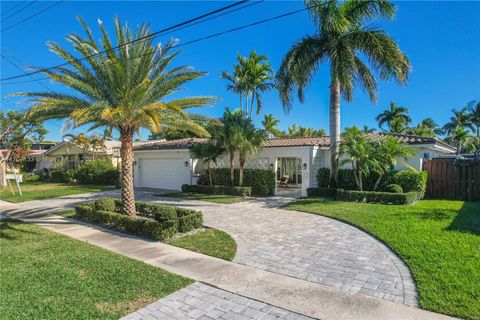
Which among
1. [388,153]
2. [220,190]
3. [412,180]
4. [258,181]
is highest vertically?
[388,153]

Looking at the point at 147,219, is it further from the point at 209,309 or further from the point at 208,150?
the point at 208,150

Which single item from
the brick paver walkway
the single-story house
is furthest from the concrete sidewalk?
the single-story house

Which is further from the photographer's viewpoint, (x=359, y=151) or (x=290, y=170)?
(x=290, y=170)

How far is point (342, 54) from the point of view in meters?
14.0

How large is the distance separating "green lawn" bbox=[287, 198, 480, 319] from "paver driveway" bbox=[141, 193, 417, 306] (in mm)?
282

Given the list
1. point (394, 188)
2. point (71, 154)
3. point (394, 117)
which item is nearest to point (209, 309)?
point (394, 188)

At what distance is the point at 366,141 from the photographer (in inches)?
537

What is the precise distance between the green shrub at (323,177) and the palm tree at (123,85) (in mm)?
8528

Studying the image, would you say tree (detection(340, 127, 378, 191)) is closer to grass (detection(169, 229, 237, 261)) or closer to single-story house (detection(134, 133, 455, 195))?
single-story house (detection(134, 133, 455, 195))

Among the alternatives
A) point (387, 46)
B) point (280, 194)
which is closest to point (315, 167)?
point (280, 194)

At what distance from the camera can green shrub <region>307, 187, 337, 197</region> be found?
15125mm

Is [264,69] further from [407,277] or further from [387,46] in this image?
[407,277]

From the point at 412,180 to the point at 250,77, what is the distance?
562 inches

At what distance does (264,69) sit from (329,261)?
64.8ft
